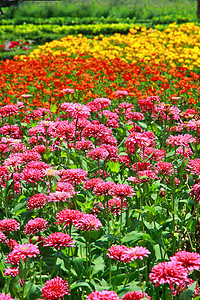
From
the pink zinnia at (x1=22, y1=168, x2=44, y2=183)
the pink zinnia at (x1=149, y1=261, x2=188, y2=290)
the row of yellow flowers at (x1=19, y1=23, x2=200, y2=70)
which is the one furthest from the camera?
the row of yellow flowers at (x1=19, y1=23, x2=200, y2=70)

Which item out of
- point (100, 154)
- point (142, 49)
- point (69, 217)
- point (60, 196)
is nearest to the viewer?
point (69, 217)

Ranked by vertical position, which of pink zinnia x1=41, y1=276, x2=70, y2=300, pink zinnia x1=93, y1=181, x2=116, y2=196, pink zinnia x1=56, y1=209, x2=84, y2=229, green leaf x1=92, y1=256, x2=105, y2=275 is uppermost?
pink zinnia x1=56, y1=209, x2=84, y2=229

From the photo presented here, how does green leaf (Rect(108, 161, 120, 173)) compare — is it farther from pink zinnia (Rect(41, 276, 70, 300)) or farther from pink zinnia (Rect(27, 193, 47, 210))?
pink zinnia (Rect(41, 276, 70, 300))

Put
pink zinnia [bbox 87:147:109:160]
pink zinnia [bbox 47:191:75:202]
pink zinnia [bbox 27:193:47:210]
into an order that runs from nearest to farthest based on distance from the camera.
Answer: pink zinnia [bbox 47:191:75:202] → pink zinnia [bbox 27:193:47:210] → pink zinnia [bbox 87:147:109:160]

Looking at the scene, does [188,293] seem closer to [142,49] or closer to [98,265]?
[98,265]

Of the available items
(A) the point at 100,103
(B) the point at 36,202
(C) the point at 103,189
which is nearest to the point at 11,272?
(B) the point at 36,202

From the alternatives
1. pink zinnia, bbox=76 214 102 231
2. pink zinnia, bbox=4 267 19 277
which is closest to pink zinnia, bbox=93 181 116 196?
pink zinnia, bbox=76 214 102 231

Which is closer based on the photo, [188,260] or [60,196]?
[188,260]

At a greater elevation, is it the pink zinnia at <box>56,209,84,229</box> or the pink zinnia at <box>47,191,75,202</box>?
the pink zinnia at <box>47,191,75,202</box>

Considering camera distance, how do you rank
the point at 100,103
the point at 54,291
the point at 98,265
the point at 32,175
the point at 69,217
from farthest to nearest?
1. the point at 100,103
2. the point at 32,175
3. the point at 98,265
4. the point at 69,217
5. the point at 54,291

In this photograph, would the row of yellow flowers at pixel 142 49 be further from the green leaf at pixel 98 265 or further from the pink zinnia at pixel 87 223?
the pink zinnia at pixel 87 223

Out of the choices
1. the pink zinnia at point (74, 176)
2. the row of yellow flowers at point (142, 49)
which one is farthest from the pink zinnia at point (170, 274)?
the row of yellow flowers at point (142, 49)

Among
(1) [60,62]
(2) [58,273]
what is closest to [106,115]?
(2) [58,273]

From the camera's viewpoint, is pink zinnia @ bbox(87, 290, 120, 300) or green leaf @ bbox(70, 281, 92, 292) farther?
green leaf @ bbox(70, 281, 92, 292)
